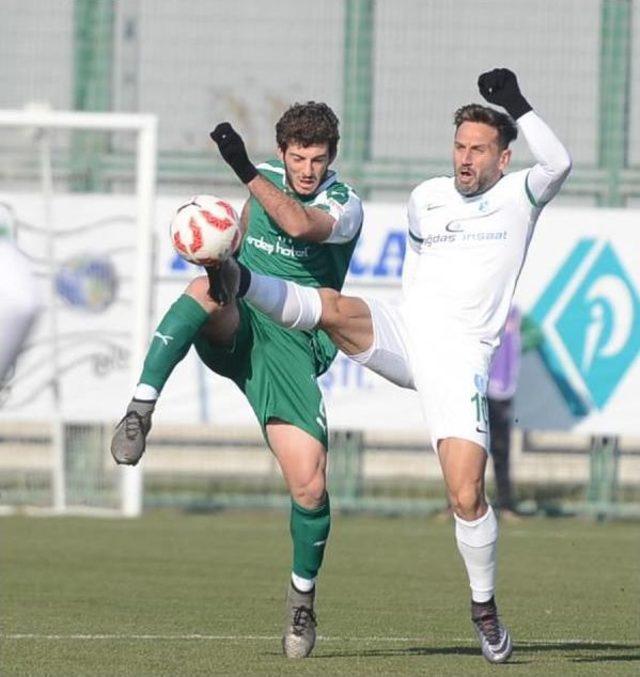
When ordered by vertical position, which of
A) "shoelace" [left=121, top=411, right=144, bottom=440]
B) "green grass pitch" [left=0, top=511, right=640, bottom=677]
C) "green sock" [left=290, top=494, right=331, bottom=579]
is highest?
"shoelace" [left=121, top=411, right=144, bottom=440]

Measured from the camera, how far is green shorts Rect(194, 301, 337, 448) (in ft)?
25.4

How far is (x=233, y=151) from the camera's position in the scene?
24.6ft

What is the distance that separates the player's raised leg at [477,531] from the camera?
23.8ft

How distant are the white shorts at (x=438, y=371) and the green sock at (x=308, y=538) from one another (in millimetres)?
619

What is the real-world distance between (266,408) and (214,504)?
10.1 m

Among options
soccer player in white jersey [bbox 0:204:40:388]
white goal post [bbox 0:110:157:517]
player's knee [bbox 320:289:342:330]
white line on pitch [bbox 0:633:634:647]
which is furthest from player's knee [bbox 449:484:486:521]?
white goal post [bbox 0:110:157:517]

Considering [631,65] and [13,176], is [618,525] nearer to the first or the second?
[631,65]

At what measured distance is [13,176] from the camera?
671 inches

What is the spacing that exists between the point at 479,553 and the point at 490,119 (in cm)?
167

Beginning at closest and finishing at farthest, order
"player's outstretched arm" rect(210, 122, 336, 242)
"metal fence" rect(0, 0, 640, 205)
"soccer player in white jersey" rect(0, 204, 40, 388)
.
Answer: "soccer player in white jersey" rect(0, 204, 40, 388) → "player's outstretched arm" rect(210, 122, 336, 242) → "metal fence" rect(0, 0, 640, 205)

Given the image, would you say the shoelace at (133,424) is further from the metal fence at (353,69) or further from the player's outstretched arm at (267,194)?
the metal fence at (353,69)

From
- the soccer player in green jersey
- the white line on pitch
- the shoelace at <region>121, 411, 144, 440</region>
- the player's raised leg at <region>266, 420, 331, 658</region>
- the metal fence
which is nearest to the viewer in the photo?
the shoelace at <region>121, 411, 144, 440</region>

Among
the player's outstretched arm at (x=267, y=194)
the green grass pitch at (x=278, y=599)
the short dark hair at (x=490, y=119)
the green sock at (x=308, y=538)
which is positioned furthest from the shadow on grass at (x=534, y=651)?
the short dark hair at (x=490, y=119)

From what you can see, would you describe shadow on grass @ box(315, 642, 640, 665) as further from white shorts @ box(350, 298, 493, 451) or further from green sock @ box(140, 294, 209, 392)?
green sock @ box(140, 294, 209, 392)
